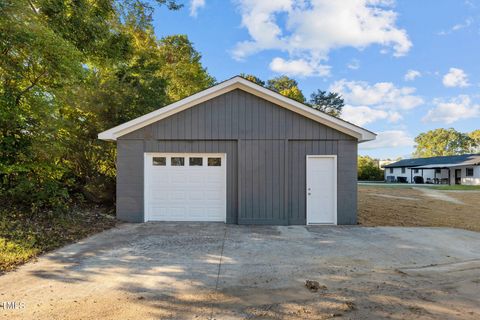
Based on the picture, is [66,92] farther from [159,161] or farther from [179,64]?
[179,64]

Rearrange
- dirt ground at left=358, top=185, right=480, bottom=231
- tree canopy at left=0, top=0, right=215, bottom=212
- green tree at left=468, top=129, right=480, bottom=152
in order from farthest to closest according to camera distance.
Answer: green tree at left=468, top=129, right=480, bottom=152, dirt ground at left=358, top=185, right=480, bottom=231, tree canopy at left=0, top=0, right=215, bottom=212

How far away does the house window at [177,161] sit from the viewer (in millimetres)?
8328

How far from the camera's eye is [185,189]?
27.2 ft

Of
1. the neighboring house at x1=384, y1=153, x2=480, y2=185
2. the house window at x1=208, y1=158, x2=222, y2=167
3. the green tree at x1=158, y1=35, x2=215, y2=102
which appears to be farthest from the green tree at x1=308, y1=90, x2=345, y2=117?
the house window at x1=208, y1=158, x2=222, y2=167

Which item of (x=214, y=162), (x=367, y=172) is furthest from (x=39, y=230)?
(x=367, y=172)

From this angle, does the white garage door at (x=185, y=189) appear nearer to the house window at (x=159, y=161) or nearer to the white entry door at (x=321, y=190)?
the house window at (x=159, y=161)

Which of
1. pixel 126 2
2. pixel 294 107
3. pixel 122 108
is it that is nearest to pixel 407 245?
pixel 294 107

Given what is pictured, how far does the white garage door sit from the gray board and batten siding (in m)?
0.27

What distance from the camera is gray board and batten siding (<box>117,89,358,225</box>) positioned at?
7957mm

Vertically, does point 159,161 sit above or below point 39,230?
above

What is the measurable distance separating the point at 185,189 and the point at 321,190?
13.1 ft

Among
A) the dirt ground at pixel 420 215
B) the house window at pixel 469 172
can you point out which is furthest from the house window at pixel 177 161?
the house window at pixel 469 172

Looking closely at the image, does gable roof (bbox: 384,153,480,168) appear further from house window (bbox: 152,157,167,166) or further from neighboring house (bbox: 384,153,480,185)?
house window (bbox: 152,157,167,166)

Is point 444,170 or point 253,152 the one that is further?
point 444,170
